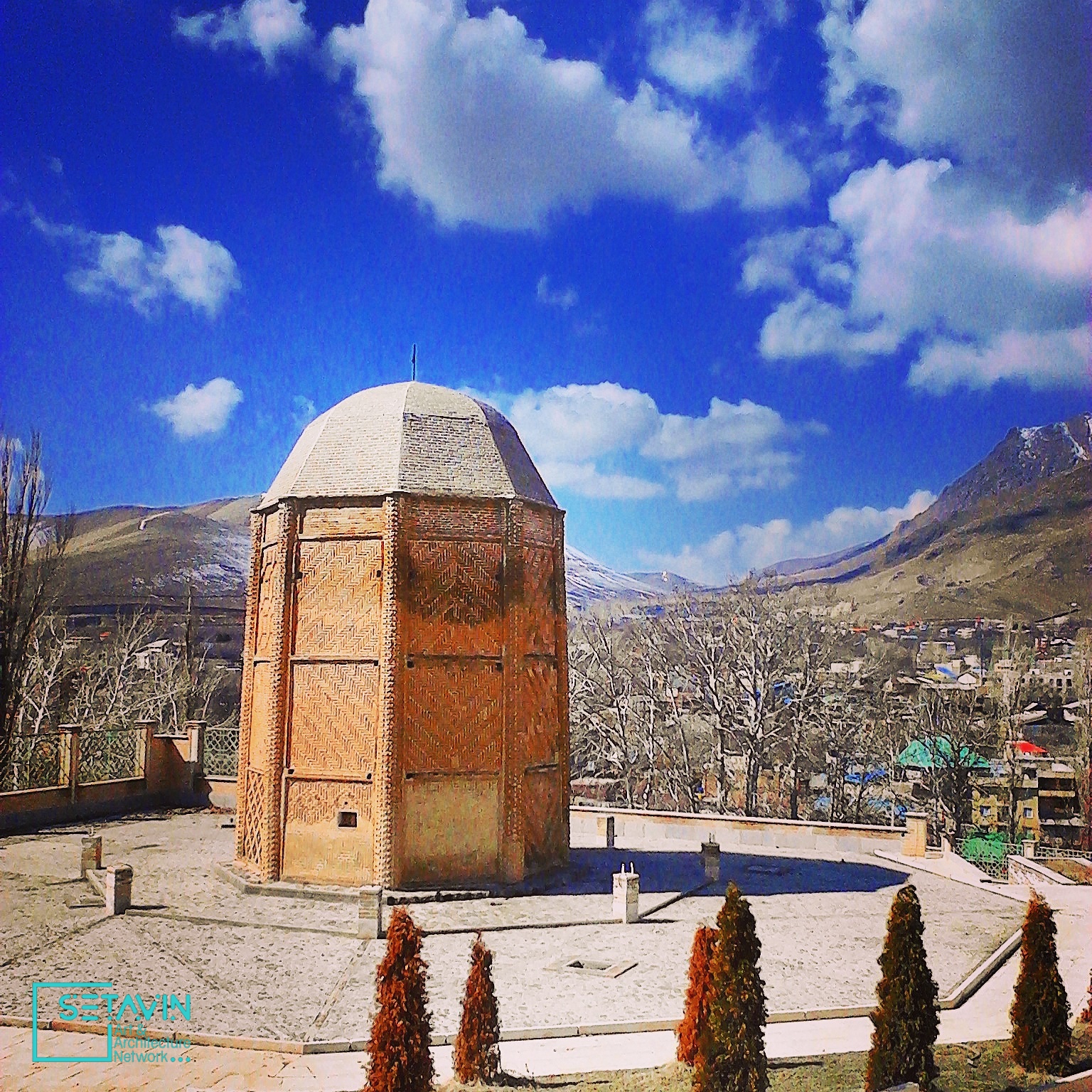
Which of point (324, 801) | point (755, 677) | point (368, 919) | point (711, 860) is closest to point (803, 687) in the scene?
point (755, 677)

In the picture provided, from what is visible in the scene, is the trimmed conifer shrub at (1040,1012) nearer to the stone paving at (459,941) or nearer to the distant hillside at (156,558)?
the stone paving at (459,941)

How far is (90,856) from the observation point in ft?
59.7

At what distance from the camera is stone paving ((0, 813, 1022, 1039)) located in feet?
37.1

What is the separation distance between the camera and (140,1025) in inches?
400

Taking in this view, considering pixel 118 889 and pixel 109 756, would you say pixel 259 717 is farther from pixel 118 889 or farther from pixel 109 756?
pixel 109 756

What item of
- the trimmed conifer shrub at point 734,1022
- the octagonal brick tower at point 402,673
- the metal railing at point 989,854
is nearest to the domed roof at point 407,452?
the octagonal brick tower at point 402,673

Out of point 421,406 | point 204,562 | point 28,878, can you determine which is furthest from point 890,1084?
point 204,562

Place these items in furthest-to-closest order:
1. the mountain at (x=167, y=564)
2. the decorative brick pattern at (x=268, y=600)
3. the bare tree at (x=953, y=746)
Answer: the mountain at (x=167, y=564) < the bare tree at (x=953, y=746) < the decorative brick pattern at (x=268, y=600)

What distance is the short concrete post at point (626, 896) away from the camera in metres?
15.3

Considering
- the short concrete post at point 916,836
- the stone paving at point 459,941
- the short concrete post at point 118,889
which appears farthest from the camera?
the short concrete post at point 916,836

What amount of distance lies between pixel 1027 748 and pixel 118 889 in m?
29.7

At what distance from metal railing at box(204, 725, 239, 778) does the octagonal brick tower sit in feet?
56.0

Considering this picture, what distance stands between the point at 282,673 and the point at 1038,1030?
12890 mm

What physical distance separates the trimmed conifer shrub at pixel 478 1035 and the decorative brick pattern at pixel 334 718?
8016mm
